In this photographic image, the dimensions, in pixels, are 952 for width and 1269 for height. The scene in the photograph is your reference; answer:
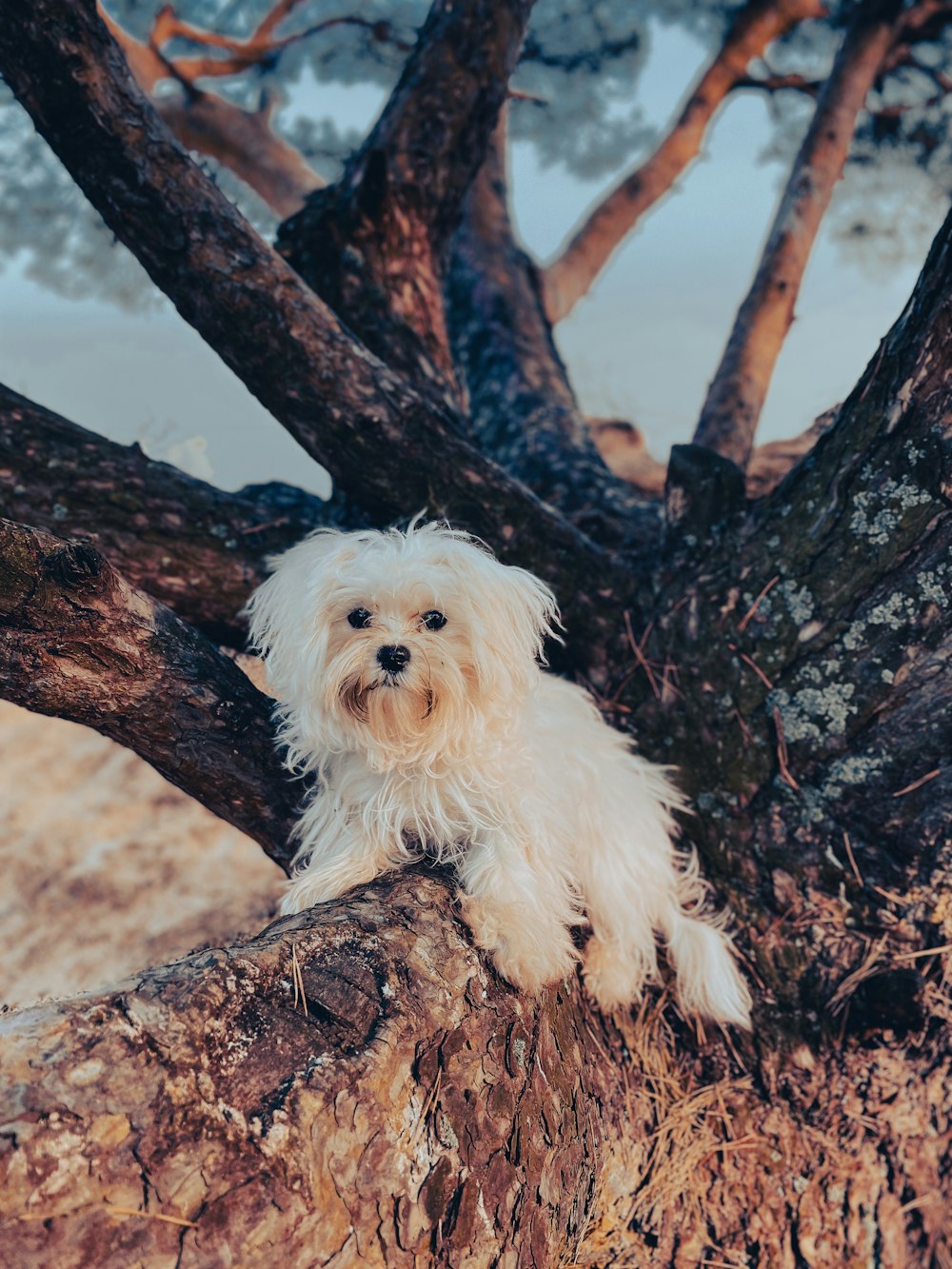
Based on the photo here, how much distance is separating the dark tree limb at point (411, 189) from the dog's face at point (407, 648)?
150cm

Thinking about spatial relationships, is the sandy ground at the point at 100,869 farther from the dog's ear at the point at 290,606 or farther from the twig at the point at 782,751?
the twig at the point at 782,751

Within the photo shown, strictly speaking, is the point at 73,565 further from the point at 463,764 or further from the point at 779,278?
the point at 779,278

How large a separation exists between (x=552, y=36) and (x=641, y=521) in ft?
17.0

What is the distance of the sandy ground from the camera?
4.04m

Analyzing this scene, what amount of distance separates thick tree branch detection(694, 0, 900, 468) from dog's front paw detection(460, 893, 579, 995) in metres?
3.14

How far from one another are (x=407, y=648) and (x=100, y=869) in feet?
11.0

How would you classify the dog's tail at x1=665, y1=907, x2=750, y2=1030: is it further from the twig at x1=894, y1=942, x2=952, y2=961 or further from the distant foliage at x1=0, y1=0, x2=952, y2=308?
the distant foliage at x1=0, y1=0, x2=952, y2=308

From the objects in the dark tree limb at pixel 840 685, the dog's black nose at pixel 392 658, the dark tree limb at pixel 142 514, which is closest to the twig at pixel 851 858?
the dark tree limb at pixel 840 685

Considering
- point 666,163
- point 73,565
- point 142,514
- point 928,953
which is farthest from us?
point 666,163

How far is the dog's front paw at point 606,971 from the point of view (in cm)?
246

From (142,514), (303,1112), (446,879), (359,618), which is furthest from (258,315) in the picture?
(303,1112)

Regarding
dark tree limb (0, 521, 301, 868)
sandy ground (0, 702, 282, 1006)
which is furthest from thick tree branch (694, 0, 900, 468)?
sandy ground (0, 702, 282, 1006)

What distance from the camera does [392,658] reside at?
6.91ft

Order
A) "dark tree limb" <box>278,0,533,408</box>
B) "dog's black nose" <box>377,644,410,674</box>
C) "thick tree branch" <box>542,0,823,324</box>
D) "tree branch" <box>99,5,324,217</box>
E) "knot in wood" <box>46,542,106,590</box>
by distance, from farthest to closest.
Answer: "tree branch" <box>99,5,324,217</box>, "thick tree branch" <box>542,0,823,324</box>, "dark tree limb" <box>278,0,533,408</box>, "dog's black nose" <box>377,644,410,674</box>, "knot in wood" <box>46,542,106,590</box>
